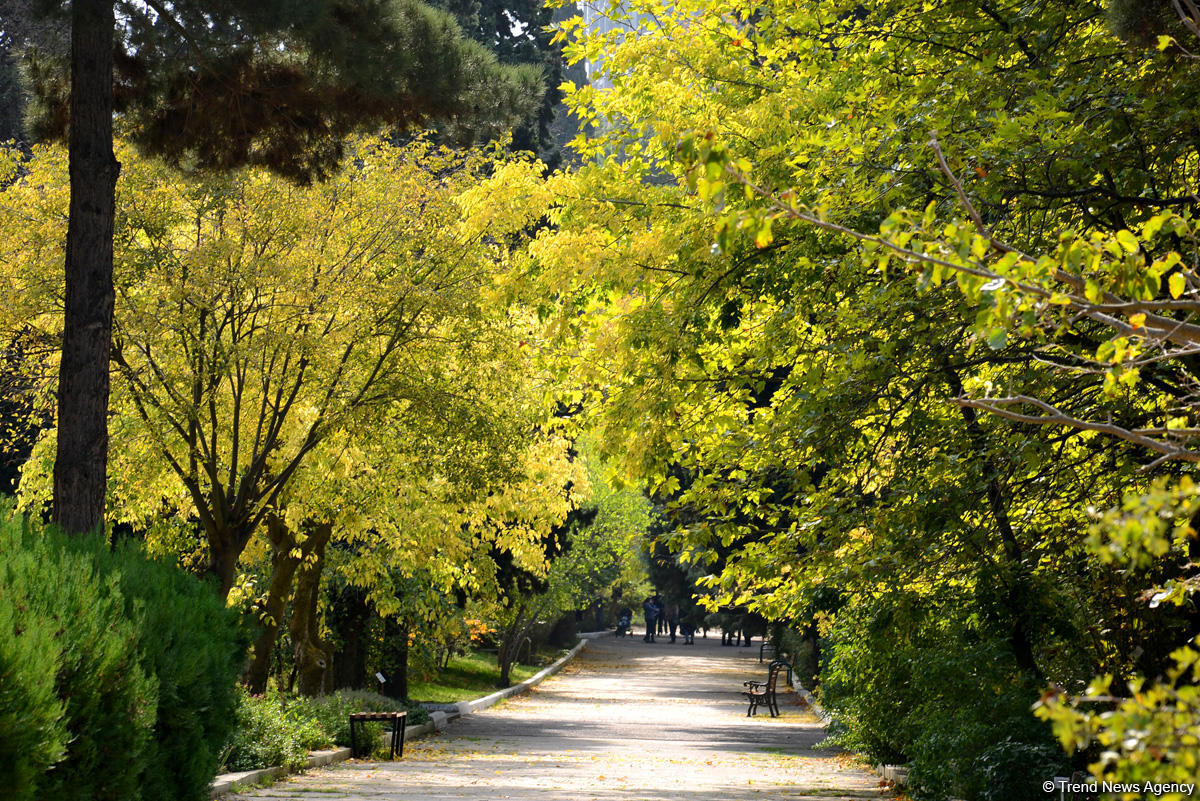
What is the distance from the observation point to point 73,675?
709 centimetres

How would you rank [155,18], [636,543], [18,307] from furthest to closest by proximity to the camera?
[636,543] → [18,307] → [155,18]

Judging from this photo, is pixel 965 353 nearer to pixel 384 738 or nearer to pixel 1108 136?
pixel 1108 136

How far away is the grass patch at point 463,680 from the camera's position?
113 ft

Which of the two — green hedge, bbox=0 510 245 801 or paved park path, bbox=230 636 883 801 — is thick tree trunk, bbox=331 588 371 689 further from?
green hedge, bbox=0 510 245 801

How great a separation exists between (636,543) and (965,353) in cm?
6064

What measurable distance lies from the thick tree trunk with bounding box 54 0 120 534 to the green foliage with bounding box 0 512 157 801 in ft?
11.6

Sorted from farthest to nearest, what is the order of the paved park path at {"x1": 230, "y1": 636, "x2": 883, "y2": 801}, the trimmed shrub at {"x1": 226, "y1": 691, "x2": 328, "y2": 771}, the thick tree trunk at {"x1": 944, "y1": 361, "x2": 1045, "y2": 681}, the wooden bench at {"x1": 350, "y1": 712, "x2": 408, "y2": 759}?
the wooden bench at {"x1": 350, "y1": 712, "x2": 408, "y2": 759} → the trimmed shrub at {"x1": 226, "y1": 691, "x2": 328, "y2": 771} → the paved park path at {"x1": 230, "y1": 636, "x2": 883, "y2": 801} → the thick tree trunk at {"x1": 944, "y1": 361, "x2": 1045, "y2": 681}

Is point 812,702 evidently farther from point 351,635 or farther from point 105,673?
point 105,673

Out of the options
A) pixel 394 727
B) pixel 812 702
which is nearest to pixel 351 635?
pixel 394 727

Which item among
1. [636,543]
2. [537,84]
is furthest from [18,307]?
[636,543]

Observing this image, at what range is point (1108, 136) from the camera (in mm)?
8883

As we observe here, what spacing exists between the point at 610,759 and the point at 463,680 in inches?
936

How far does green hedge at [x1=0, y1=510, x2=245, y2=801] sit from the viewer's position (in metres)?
6.03

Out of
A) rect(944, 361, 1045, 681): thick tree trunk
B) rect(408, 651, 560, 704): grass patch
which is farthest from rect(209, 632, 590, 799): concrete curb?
rect(944, 361, 1045, 681): thick tree trunk
